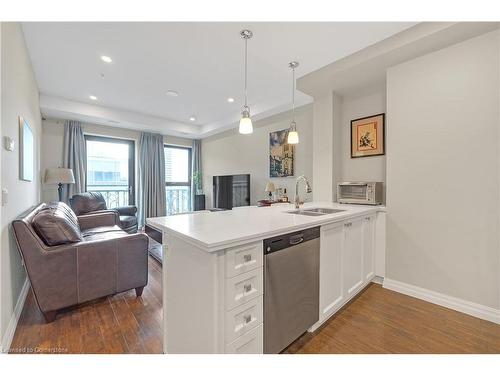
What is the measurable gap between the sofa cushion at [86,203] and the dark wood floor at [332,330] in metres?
2.13

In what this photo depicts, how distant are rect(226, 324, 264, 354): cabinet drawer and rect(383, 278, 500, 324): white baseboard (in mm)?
1836

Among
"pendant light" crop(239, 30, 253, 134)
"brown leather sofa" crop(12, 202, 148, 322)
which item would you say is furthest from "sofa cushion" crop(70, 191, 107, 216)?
"pendant light" crop(239, 30, 253, 134)

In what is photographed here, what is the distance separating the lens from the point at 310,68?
2689 millimetres

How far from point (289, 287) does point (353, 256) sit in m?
Answer: 1.00

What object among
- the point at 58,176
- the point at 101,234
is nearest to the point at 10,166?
the point at 101,234

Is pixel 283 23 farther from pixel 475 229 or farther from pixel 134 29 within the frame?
pixel 475 229

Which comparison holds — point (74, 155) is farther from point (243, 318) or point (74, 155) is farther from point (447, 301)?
point (447, 301)

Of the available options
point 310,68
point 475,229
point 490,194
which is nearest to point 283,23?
point 310,68

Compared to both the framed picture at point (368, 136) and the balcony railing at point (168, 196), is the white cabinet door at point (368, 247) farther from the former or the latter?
the balcony railing at point (168, 196)

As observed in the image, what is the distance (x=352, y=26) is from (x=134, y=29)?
2011mm

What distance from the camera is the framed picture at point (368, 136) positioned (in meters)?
2.77

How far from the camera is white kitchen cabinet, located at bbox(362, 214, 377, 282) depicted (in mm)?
2291

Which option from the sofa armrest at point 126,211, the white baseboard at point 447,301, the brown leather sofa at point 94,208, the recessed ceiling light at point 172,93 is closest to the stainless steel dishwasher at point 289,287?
the white baseboard at point 447,301

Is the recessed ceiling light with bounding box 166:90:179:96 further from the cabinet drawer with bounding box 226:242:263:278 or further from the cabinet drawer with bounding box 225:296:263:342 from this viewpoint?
the cabinet drawer with bounding box 225:296:263:342
